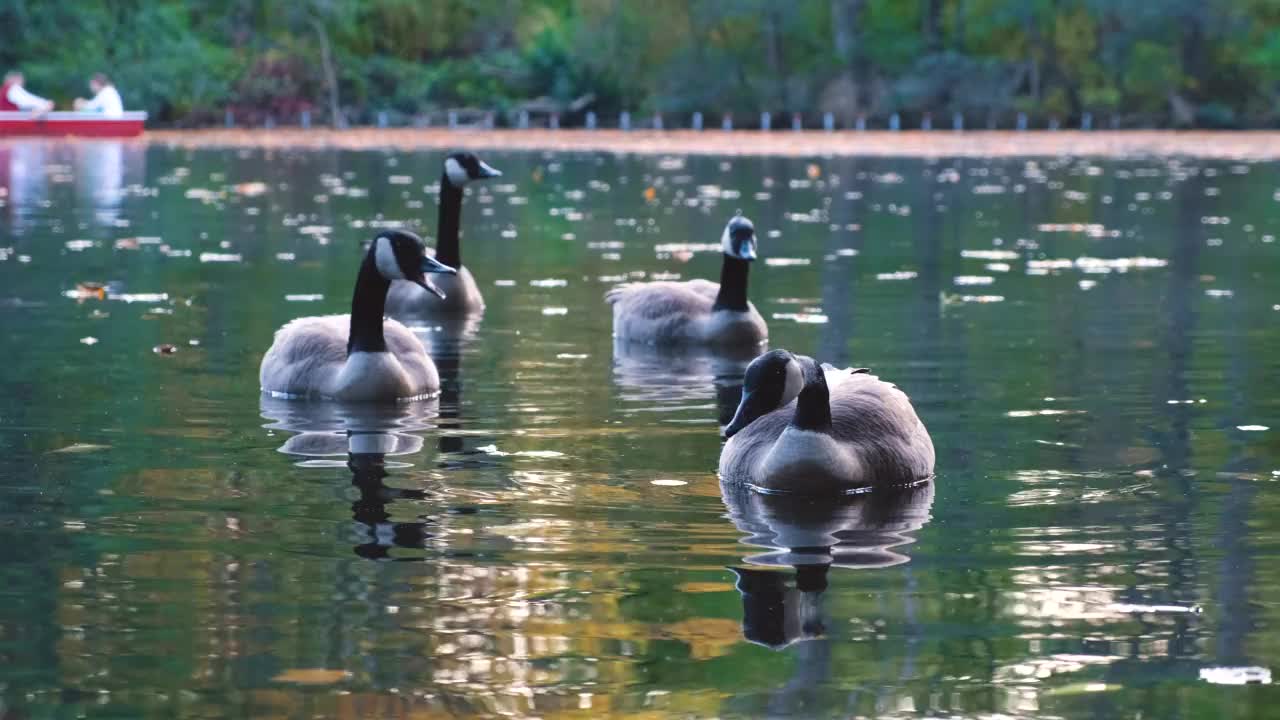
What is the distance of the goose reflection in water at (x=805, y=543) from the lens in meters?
7.86

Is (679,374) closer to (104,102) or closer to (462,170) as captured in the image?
(462,170)

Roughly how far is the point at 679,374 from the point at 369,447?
12.3ft

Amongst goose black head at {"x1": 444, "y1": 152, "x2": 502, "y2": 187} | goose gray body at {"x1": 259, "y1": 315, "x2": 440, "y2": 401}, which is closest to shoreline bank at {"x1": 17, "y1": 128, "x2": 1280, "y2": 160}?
goose black head at {"x1": 444, "y1": 152, "x2": 502, "y2": 187}

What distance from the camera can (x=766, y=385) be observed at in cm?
1097

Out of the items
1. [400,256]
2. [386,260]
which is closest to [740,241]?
[400,256]

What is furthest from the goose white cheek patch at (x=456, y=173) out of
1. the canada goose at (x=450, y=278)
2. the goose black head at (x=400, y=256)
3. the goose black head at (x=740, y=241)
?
the goose black head at (x=400, y=256)

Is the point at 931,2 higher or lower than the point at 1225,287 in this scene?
higher

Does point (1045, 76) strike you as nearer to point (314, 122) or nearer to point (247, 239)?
point (314, 122)

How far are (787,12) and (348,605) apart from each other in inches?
2723

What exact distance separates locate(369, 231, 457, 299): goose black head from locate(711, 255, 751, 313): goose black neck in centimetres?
303

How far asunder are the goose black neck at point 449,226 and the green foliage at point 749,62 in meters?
55.4

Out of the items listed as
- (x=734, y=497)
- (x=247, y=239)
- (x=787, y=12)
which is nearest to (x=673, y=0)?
(x=787, y=12)

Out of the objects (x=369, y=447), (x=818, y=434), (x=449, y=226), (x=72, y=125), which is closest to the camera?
(x=818, y=434)

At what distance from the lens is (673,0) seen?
7825 centimetres
